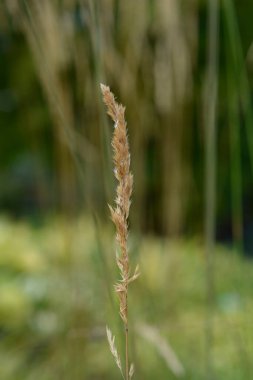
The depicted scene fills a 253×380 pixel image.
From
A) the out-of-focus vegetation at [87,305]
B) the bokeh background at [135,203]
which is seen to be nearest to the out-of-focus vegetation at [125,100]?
the bokeh background at [135,203]

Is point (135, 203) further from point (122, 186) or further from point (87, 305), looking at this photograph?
point (122, 186)

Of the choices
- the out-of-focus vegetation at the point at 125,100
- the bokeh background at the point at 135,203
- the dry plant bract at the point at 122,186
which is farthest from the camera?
the bokeh background at the point at 135,203

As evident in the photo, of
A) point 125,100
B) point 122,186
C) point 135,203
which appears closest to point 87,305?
point 135,203

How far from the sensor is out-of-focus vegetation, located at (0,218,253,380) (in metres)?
1.21

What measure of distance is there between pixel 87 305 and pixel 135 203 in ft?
0.85

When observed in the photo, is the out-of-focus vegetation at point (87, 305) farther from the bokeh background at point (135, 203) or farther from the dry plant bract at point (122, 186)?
the dry plant bract at point (122, 186)

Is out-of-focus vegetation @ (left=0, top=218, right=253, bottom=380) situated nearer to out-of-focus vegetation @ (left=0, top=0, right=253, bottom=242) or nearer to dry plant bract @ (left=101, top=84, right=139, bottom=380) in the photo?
out-of-focus vegetation @ (left=0, top=0, right=253, bottom=242)

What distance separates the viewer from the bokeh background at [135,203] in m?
0.89

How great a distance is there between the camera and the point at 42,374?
56.9 inches

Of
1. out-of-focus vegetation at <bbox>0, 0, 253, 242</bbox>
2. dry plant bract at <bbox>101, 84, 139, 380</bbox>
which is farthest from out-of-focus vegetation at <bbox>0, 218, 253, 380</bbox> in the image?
dry plant bract at <bbox>101, 84, 139, 380</bbox>

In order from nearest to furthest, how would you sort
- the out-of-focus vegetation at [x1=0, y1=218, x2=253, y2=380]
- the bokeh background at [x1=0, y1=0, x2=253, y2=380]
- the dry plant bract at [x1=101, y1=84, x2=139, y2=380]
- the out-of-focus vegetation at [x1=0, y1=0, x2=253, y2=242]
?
the dry plant bract at [x1=101, y1=84, x2=139, y2=380] → the out-of-focus vegetation at [x1=0, y1=0, x2=253, y2=242] → the bokeh background at [x1=0, y1=0, x2=253, y2=380] → the out-of-focus vegetation at [x1=0, y1=218, x2=253, y2=380]

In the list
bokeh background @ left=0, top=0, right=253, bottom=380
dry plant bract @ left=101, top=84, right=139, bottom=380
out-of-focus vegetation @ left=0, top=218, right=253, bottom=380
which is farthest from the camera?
out-of-focus vegetation @ left=0, top=218, right=253, bottom=380

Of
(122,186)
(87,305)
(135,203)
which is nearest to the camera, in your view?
(122,186)

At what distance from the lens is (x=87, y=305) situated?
5.11 feet
